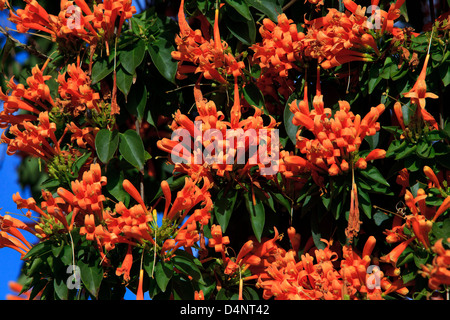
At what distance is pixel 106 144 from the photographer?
3.53 meters

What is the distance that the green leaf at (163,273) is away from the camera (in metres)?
3.17

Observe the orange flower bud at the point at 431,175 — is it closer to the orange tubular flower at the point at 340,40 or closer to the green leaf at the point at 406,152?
the green leaf at the point at 406,152

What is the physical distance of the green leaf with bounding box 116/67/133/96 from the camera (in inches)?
141

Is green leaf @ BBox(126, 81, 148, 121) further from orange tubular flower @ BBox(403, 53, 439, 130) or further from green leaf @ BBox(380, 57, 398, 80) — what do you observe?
orange tubular flower @ BBox(403, 53, 439, 130)

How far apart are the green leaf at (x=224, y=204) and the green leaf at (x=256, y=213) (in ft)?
0.22

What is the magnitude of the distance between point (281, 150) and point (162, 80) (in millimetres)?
742

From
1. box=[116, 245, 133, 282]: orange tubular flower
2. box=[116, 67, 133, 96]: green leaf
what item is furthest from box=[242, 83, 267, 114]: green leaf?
box=[116, 245, 133, 282]: orange tubular flower

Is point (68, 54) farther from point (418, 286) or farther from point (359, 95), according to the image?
point (418, 286)

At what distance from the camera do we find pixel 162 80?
3.86 metres

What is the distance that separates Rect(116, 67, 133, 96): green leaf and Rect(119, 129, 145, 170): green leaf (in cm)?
22

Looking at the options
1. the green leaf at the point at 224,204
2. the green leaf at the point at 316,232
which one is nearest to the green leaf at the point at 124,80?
the green leaf at the point at 224,204

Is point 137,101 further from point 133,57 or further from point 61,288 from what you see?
point 61,288

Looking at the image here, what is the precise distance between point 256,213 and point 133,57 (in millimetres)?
1011
